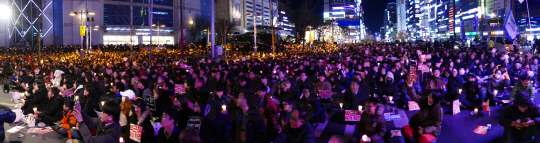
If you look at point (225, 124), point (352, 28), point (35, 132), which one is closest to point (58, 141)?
point (35, 132)

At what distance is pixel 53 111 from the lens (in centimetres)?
818

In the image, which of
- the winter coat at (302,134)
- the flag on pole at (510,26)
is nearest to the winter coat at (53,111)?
the winter coat at (302,134)

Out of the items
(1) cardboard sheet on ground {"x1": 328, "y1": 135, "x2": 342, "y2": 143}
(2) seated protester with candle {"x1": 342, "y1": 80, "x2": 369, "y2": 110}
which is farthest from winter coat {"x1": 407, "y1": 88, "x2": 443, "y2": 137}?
(2) seated protester with candle {"x1": 342, "y1": 80, "x2": 369, "y2": 110}

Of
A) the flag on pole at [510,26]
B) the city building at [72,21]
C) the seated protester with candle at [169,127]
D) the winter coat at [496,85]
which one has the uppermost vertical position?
the city building at [72,21]

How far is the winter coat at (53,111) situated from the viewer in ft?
26.6

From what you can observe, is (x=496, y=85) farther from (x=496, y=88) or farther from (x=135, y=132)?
(x=135, y=132)

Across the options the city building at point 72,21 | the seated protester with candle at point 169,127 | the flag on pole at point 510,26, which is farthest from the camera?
the city building at point 72,21

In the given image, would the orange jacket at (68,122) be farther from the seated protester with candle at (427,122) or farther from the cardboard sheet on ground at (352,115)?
the seated protester with candle at (427,122)

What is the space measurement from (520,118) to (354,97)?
3732 mm

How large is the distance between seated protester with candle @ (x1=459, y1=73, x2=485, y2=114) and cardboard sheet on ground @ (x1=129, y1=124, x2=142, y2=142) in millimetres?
8432

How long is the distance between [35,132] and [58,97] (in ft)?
2.86

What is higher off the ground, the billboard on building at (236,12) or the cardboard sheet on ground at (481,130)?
the billboard on building at (236,12)

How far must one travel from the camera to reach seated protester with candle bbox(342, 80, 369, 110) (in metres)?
8.63

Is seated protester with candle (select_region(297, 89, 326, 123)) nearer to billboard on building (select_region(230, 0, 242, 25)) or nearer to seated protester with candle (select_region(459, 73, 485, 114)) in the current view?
seated protester with candle (select_region(459, 73, 485, 114))
